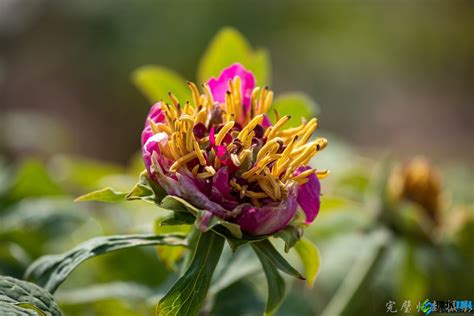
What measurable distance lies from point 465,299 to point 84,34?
2.80m

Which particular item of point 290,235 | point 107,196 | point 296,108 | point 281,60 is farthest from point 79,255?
point 281,60

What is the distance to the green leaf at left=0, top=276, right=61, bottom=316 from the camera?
51 cm

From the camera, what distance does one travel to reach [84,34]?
346cm

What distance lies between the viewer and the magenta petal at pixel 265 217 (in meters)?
0.54

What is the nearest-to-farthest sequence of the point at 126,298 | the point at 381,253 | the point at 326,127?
the point at 126,298 → the point at 381,253 → the point at 326,127

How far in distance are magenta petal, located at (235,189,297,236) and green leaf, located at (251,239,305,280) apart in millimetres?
23

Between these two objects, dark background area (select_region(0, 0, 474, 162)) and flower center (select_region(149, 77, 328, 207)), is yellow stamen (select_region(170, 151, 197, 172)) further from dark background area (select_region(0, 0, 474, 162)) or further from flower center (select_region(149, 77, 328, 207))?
dark background area (select_region(0, 0, 474, 162))

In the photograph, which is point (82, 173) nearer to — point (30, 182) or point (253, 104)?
point (30, 182)

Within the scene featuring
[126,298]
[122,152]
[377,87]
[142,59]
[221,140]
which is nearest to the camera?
[221,140]

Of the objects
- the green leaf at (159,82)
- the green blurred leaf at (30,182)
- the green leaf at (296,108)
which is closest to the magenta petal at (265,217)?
the green leaf at (296,108)

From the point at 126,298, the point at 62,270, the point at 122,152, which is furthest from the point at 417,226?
the point at 122,152

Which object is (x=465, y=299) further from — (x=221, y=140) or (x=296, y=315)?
(x=221, y=140)

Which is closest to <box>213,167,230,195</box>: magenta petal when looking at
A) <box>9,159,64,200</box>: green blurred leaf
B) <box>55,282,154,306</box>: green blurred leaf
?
<box>55,282,154,306</box>: green blurred leaf

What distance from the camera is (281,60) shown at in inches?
148
